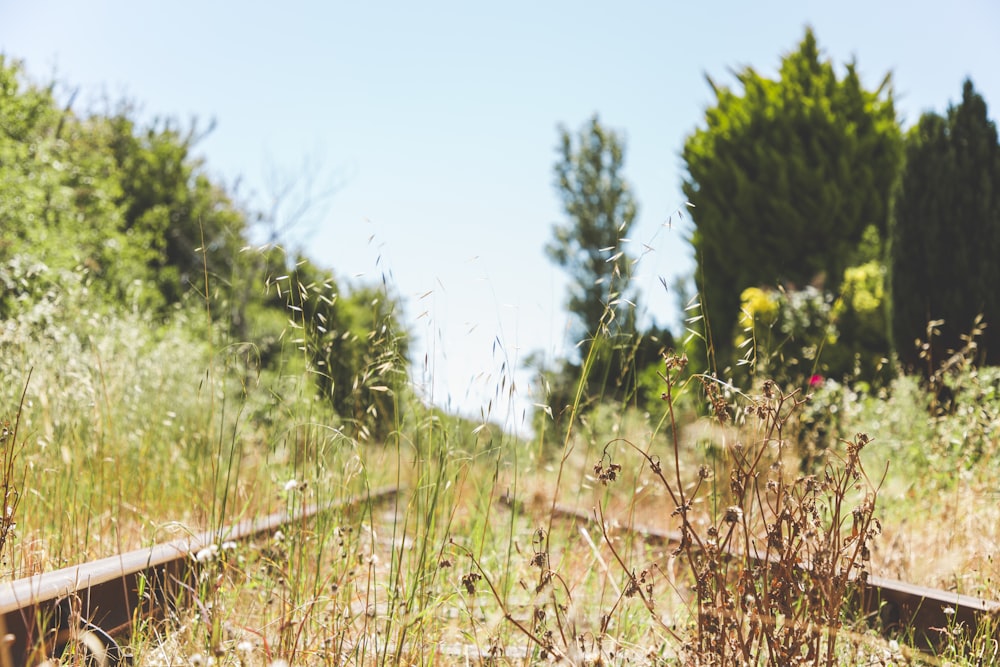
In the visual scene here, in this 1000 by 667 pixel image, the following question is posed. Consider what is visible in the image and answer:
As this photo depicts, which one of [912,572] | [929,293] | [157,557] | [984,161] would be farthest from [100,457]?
[984,161]

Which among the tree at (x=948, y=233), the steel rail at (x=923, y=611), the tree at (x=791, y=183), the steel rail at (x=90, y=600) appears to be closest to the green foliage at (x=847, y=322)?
the tree at (x=791, y=183)

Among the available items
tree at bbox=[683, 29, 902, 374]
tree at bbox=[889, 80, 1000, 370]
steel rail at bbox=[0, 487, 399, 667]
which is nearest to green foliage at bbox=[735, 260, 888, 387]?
tree at bbox=[683, 29, 902, 374]

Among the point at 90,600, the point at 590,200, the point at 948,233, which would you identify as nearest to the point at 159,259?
the point at 590,200

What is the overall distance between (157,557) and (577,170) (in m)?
14.7

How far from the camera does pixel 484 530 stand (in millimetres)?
1688

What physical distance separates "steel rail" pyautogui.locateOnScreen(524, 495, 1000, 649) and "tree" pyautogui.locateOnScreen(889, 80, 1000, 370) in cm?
424

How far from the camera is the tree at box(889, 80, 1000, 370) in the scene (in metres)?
5.75

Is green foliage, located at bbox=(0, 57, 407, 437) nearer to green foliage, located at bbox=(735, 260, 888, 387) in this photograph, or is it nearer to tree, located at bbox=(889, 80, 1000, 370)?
green foliage, located at bbox=(735, 260, 888, 387)

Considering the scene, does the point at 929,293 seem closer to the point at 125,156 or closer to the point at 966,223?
the point at 966,223

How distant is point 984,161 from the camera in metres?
5.95

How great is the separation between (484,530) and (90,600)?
973 mm

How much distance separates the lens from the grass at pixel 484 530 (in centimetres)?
139

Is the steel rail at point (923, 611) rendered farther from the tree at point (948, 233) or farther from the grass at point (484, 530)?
the tree at point (948, 233)

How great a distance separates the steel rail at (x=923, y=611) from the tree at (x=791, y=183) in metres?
5.85
